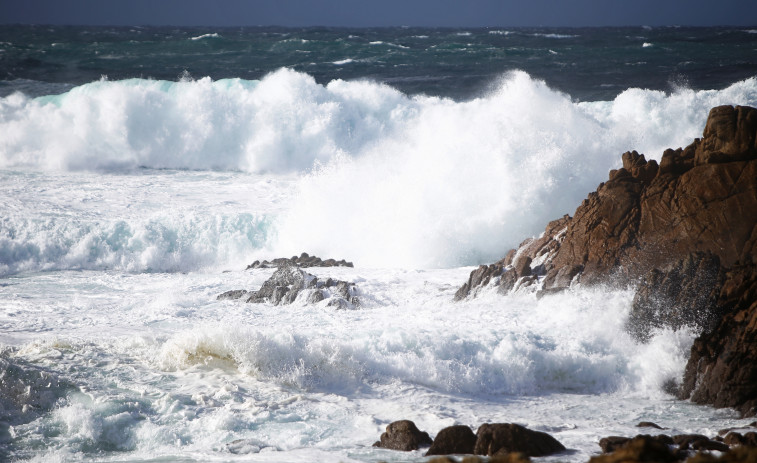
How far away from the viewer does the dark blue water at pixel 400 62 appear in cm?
3538

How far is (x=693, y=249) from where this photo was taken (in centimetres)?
1001

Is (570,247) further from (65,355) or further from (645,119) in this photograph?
(645,119)

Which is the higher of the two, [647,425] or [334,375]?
[647,425]

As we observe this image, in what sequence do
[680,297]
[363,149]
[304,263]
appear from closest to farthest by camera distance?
1. [680,297]
2. [304,263]
3. [363,149]

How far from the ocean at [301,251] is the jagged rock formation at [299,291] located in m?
0.29

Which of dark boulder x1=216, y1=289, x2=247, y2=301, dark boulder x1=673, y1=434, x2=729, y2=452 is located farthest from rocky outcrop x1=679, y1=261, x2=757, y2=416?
dark boulder x1=216, y1=289, x2=247, y2=301

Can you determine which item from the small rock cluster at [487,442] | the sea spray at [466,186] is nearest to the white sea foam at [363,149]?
the sea spray at [466,186]

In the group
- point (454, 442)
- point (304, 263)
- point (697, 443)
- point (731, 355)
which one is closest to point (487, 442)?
point (454, 442)

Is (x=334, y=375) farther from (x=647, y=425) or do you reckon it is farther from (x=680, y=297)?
(x=680, y=297)

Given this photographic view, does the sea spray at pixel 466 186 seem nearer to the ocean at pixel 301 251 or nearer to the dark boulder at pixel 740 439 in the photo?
the ocean at pixel 301 251

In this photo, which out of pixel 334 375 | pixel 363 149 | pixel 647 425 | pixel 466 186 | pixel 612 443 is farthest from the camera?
pixel 363 149

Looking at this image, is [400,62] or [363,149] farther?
[400,62]

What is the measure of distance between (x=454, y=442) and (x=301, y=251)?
1135 centimetres

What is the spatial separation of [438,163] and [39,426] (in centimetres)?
1269
